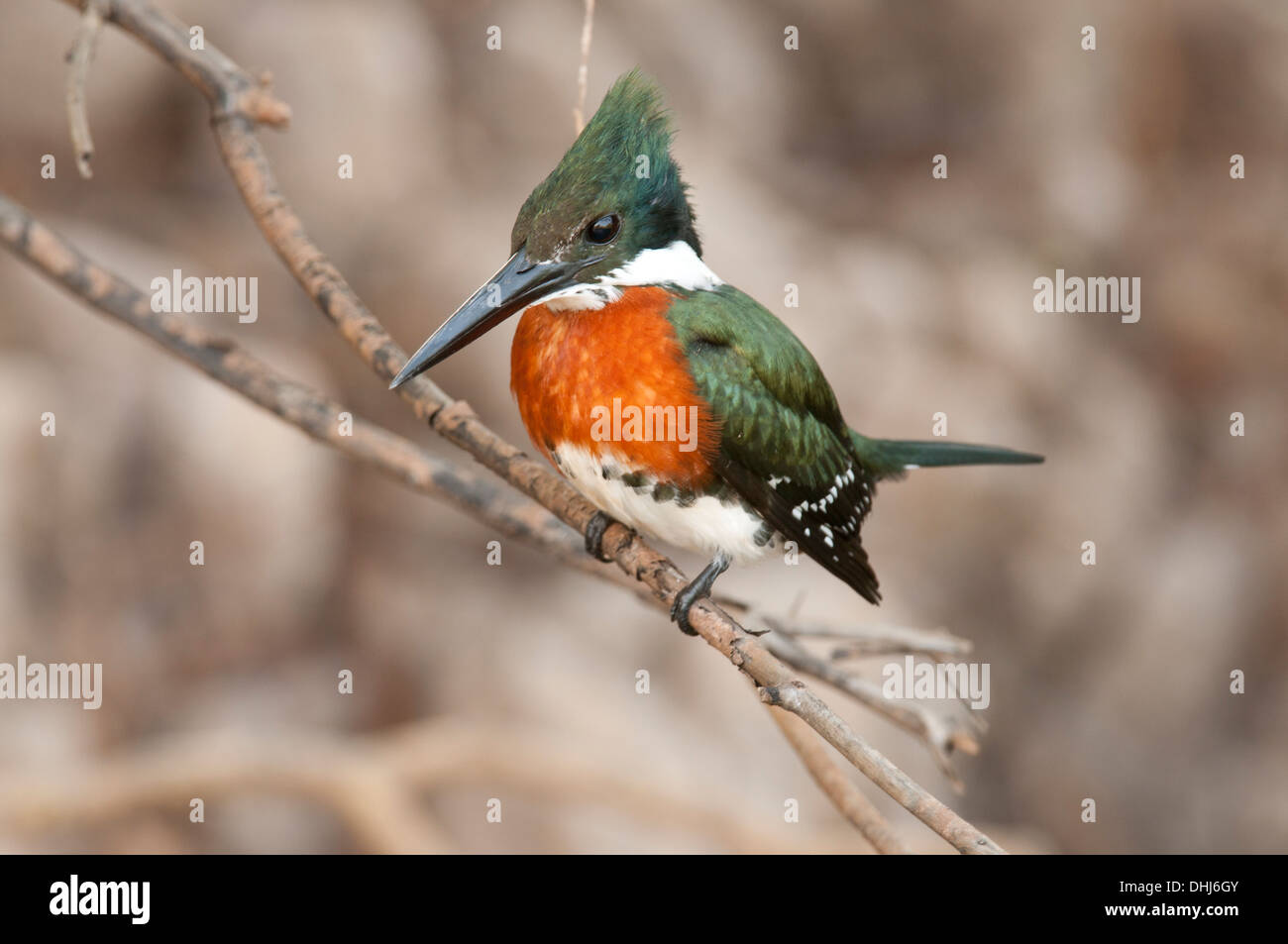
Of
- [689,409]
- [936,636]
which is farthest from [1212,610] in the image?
[689,409]

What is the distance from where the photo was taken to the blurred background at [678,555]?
3.02 m

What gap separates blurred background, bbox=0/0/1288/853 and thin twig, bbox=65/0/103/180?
150 centimetres

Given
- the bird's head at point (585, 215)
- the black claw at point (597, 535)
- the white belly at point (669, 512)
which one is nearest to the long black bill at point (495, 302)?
the bird's head at point (585, 215)

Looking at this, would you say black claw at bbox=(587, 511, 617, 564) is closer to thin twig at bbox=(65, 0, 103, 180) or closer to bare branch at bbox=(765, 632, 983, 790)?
bare branch at bbox=(765, 632, 983, 790)

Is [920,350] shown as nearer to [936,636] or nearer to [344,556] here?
[344,556]

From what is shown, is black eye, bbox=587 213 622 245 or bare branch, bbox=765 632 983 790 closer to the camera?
black eye, bbox=587 213 622 245

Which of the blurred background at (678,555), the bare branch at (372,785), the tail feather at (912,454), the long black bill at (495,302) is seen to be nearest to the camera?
the long black bill at (495,302)

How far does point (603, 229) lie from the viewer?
1187 mm

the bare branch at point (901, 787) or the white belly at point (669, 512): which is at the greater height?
the white belly at point (669, 512)

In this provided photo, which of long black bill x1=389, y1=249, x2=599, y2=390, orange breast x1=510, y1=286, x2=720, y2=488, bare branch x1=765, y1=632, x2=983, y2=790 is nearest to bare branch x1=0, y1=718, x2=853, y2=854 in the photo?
A: bare branch x1=765, y1=632, x2=983, y2=790

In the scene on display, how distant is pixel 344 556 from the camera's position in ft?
11.3

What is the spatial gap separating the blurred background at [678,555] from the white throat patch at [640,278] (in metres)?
1.40

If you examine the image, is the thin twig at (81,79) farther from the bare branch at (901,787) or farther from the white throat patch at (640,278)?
the bare branch at (901,787)

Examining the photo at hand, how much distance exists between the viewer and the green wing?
52.2 inches
